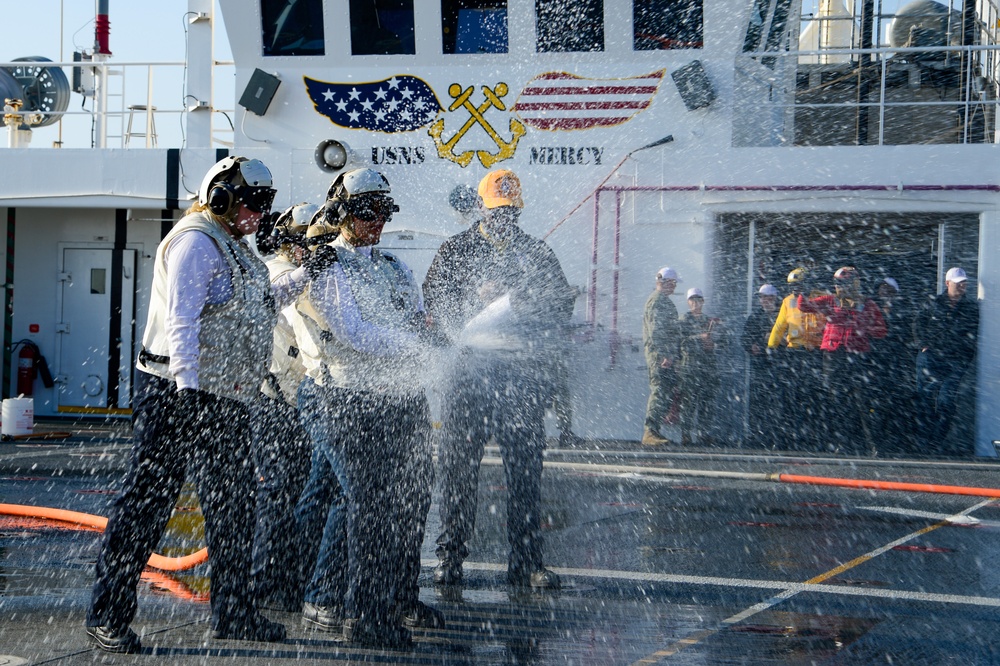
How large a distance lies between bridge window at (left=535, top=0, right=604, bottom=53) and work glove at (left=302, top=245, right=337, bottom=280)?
9745 millimetres

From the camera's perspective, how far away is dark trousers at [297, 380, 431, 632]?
4.66 m

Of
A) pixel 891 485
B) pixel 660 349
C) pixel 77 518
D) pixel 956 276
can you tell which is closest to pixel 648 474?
→ pixel 891 485

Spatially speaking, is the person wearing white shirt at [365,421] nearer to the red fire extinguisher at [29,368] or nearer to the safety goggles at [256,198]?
the safety goggles at [256,198]

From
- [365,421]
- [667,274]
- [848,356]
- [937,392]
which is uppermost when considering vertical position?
[667,274]

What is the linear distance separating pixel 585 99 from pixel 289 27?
12.7 feet

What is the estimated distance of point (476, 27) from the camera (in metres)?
14.3

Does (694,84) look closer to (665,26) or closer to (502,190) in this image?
(665,26)

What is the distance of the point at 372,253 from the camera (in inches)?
196

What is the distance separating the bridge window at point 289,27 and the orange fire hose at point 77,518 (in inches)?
313

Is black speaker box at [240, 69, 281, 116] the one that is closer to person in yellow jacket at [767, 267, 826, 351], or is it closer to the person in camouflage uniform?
the person in camouflage uniform

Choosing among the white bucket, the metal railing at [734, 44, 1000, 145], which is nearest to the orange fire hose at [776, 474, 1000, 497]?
the metal railing at [734, 44, 1000, 145]

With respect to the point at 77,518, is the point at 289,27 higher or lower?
higher

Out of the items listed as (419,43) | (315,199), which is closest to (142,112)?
(315,199)

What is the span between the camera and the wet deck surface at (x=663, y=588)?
15.1ft
